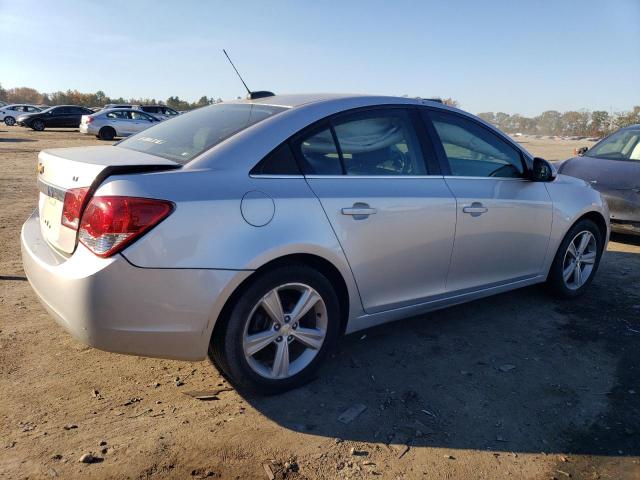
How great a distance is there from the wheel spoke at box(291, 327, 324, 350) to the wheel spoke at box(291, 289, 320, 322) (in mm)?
88

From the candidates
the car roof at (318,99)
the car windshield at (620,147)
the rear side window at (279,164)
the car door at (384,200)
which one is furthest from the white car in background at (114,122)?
the rear side window at (279,164)

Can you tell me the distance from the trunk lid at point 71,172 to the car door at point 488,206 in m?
1.98

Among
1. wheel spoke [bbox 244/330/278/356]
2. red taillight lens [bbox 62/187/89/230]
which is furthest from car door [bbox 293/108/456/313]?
red taillight lens [bbox 62/187/89/230]

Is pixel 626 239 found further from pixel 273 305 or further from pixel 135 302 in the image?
pixel 135 302

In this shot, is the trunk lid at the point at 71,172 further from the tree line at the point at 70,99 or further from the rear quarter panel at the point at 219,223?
the tree line at the point at 70,99

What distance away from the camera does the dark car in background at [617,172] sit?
673cm

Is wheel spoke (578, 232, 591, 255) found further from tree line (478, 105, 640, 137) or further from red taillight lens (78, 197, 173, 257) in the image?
tree line (478, 105, 640, 137)

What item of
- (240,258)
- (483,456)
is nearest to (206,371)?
(240,258)

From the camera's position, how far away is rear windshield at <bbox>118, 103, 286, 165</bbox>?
3.09 m

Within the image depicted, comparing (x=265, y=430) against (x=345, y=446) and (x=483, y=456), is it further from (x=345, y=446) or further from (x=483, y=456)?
(x=483, y=456)

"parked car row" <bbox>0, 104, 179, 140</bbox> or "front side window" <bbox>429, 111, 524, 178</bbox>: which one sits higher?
"front side window" <bbox>429, 111, 524, 178</bbox>

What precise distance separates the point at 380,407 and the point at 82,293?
5.48 ft

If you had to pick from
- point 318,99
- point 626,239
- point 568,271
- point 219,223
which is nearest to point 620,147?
point 626,239

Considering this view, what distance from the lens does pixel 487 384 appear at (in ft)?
10.9
